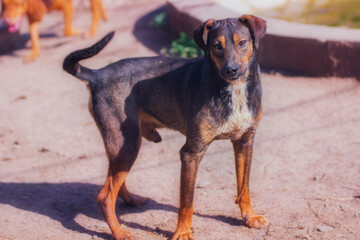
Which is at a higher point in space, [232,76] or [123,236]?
[232,76]

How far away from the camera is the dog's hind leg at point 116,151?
3516 millimetres

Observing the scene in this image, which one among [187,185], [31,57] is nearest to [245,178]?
[187,185]

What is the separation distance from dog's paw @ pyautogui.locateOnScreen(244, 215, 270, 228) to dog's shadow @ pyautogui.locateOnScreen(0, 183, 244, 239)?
0.10 metres

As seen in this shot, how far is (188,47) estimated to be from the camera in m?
7.30

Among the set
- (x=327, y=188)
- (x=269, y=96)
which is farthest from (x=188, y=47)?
(x=327, y=188)

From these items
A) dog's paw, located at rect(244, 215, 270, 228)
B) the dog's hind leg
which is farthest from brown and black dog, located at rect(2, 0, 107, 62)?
dog's paw, located at rect(244, 215, 270, 228)

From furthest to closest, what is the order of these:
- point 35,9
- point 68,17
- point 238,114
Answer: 1. point 68,17
2. point 35,9
3. point 238,114

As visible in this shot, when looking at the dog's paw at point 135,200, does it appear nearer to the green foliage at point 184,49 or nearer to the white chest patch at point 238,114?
the white chest patch at point 238,114

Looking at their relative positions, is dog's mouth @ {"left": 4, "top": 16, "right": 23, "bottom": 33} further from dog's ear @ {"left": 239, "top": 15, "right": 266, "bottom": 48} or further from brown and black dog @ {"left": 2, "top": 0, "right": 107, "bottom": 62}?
dog's ear @ {"left": 239, "top": 15, "right": 266, "bottom": 48}

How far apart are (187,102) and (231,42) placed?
54cm

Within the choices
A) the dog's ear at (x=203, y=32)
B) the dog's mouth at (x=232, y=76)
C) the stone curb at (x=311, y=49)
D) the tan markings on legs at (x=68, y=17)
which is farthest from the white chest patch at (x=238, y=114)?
the tan markings on legs at (x=68, y=17)

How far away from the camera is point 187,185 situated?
3.37 meters

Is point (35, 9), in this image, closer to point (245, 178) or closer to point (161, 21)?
point (161, 21)

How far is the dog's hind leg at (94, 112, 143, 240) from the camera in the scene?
138 inches
